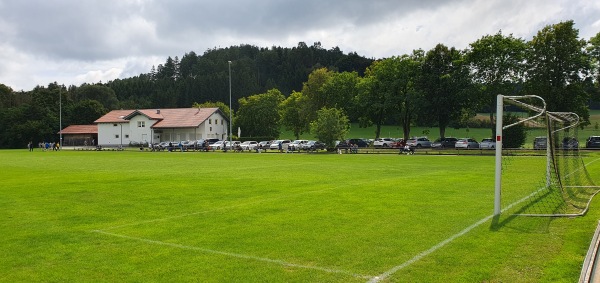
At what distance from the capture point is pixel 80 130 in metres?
98.8

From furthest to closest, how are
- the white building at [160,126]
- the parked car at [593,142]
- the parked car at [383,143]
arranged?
1. the white building at [160,126]
2. the parked car at [383,143]
3. the parked car at [593,142]

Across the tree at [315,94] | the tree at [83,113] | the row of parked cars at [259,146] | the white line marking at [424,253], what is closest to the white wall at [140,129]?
the row of parked cars at [259,146]

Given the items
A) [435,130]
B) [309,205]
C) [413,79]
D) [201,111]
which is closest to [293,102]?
[201,111]

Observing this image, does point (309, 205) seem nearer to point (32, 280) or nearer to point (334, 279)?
point (334, 279)

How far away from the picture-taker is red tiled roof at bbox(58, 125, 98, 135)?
97750 mm

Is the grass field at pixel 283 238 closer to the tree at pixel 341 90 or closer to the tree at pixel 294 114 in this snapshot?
the tree at pixel 341 90

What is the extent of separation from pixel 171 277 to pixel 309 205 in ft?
20.9

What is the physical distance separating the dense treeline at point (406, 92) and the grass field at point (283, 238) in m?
42.4

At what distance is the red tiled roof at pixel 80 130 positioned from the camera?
97750 mm

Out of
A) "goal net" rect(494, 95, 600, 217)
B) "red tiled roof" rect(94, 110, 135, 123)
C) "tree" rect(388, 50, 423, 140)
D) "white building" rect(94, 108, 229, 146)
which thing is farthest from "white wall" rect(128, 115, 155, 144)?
"goal net" rect(494, 95, 600, 217)

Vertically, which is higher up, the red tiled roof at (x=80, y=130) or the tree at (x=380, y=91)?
the tree at (x=380, y=91)

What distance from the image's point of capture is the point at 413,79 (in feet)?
213

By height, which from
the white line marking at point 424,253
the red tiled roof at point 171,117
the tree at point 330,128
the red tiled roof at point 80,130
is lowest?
the white line marking at point 424,253

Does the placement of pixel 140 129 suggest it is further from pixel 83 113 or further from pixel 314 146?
pixel 314 146
